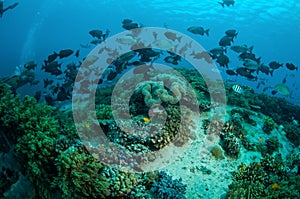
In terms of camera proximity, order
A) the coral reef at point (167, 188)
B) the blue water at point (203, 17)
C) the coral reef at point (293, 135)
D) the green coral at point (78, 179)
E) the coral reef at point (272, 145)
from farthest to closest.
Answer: the blue water at point (203, 17)
the coral reef at point (293, 135)
the coral reef at point (272, 145)
the coral reef at point (167, 188)
the green coral at point (78, 179)

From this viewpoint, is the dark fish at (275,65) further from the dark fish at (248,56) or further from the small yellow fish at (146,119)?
the small yellow fish at (146,119)

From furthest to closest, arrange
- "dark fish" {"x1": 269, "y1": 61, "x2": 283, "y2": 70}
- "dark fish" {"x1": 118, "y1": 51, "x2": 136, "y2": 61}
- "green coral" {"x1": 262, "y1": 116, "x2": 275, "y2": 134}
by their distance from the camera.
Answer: "dark fish" {"x1": 269, "y1": 61, "x2": 283, "y2": 70} < "dark fish" {"x1": 118, "y1": 51, "x2": 136, "y2": 61} < "green coral" {"x1": 262, "y1": 116, "x2": 275, "y2": 134}

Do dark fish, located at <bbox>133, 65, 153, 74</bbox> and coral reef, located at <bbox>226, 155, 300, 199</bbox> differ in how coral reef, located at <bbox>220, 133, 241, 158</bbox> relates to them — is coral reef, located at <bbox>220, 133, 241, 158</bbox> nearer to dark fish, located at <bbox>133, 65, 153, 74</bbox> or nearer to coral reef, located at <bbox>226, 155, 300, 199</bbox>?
coral reef, located at <bbox>226, 155, 300, 199</bbox>

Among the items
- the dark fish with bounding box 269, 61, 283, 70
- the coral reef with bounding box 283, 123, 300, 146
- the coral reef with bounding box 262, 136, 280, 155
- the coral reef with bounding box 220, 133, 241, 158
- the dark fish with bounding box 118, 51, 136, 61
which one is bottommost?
the coral reef with bounding box 220, 133, 241, 158

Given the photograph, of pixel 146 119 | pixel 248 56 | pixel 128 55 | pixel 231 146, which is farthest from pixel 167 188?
pixel 248 56

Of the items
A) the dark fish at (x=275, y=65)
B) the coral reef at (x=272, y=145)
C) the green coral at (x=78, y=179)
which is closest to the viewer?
the green coral at (x=78, y=179)

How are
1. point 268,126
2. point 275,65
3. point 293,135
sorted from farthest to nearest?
point 275,65
point 293,135
point 268,126

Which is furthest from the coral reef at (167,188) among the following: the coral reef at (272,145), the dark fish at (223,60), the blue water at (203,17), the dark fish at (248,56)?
the blue water at (203,17)

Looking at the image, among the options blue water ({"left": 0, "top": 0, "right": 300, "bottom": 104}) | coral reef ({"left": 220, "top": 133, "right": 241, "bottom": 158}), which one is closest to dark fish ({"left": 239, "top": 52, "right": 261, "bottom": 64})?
coral reef ({"left": 220, "top": 133, "right": 241, "bottom": 158})

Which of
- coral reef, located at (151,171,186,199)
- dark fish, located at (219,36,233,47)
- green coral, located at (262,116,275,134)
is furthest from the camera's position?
dark fish, located at (219,36,233,47)

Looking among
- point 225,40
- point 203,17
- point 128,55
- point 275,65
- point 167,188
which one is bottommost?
point 167,188

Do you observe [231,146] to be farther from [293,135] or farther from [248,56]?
[248,56]

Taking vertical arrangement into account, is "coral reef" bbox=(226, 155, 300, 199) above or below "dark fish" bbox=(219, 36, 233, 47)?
below


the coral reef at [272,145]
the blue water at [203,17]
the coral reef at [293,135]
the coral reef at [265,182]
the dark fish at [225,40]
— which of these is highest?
the blue water at [203,17]
